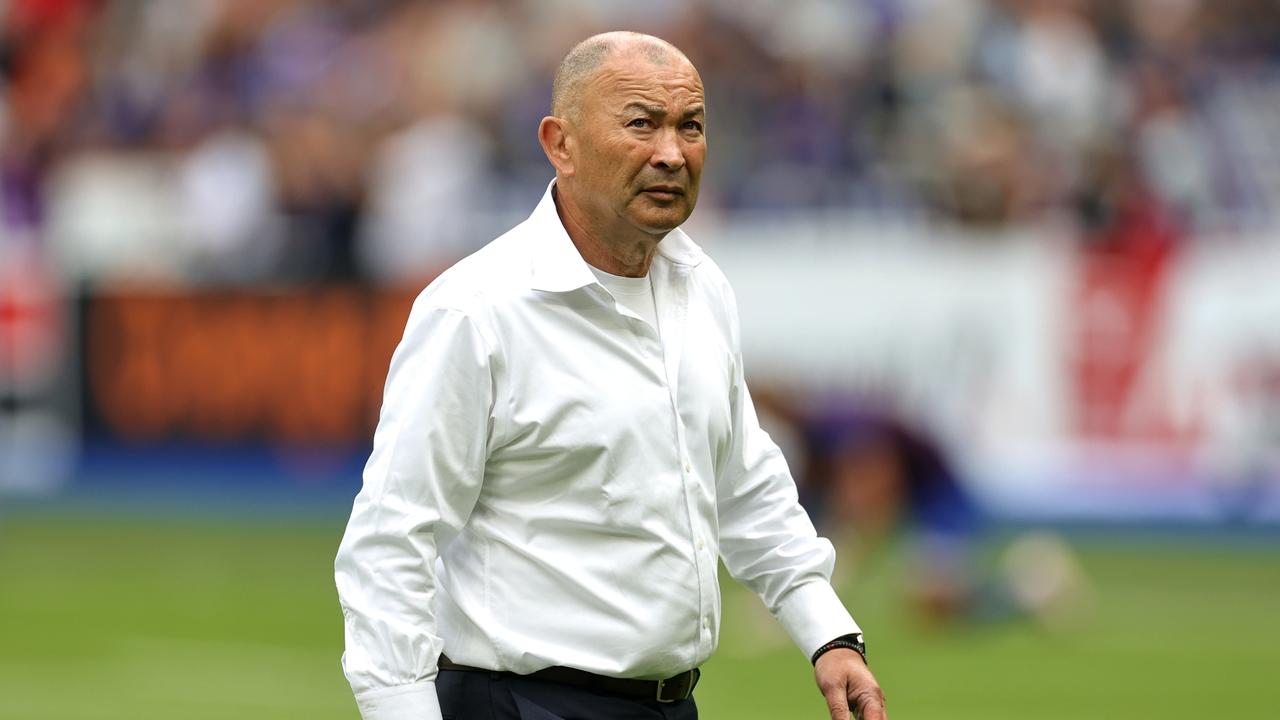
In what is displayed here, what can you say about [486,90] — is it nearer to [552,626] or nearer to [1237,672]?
[1237,672]

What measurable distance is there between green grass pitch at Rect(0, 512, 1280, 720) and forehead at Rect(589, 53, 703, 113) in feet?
21.9

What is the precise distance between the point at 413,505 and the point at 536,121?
13715 millimetres

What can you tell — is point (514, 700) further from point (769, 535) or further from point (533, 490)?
point (769, 535)

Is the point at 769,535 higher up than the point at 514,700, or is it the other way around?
the point at 769,535

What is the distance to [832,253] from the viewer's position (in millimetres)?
15773

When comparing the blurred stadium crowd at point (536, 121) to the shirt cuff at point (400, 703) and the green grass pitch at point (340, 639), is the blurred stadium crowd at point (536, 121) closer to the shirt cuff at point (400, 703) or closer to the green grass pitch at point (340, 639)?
the green grass pitch at point (340, 639)

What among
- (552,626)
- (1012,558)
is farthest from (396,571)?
(1012,558)

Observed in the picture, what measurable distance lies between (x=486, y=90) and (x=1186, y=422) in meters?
6.64

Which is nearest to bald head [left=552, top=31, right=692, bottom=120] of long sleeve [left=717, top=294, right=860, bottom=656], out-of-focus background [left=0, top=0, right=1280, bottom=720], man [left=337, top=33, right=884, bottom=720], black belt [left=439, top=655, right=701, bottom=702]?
man [left=337, top=33, right=884, bottom=720]

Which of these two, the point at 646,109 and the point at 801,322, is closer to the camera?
the point at 646,109

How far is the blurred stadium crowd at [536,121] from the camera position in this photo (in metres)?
15.8

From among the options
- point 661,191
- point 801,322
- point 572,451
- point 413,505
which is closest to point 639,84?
point 661,191

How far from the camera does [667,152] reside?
4.43 meters

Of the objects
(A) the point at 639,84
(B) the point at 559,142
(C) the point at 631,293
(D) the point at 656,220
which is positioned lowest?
(C) the point at 631,293
